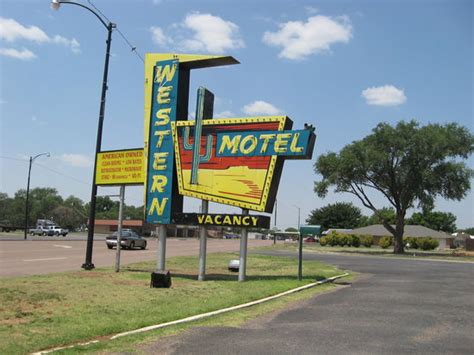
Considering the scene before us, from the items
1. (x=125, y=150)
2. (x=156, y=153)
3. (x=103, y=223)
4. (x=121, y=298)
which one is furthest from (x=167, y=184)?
(x=103, y=223)

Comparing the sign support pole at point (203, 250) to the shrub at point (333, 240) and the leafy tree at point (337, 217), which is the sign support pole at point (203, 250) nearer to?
the shrub at point (333, 240)

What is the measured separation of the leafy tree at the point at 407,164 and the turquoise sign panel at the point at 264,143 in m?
31.8

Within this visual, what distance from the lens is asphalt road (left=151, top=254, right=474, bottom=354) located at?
730 cm

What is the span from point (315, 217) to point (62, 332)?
123 metres

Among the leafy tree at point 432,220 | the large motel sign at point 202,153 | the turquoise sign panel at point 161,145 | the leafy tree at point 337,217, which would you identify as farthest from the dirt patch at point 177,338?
the leafy tree at point 432,220

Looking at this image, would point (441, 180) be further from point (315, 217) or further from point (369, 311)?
point (315, 217)

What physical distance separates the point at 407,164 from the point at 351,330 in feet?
132

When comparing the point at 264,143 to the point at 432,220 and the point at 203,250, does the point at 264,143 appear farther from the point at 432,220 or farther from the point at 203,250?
the point at 432,220

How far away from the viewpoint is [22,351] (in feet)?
21.8

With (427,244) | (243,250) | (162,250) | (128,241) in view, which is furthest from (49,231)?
(243,250)

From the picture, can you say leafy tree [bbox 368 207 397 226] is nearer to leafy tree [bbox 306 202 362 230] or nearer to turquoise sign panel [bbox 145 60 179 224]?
leafy tree [bbox 306 202 362 230]

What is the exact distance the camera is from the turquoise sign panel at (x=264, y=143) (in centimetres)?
1516

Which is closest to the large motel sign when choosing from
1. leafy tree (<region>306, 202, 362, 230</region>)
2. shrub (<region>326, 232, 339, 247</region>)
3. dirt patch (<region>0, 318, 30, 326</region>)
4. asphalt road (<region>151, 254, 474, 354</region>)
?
asphalt road (<region>151, 254, 474, 354</region>)

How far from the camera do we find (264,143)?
1576cm
